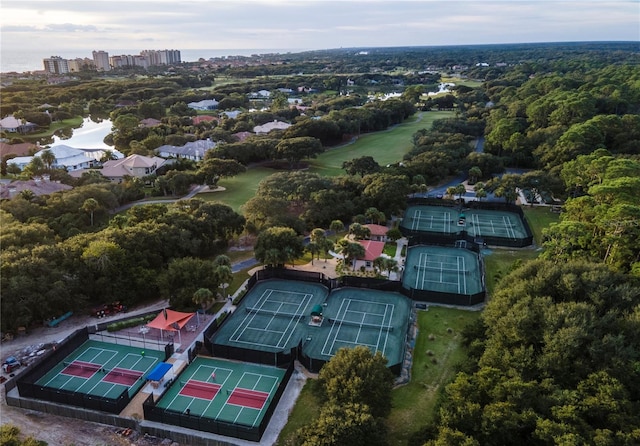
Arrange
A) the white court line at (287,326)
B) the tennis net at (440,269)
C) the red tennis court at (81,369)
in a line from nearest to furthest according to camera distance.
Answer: the red tennis court at (81,369)
the white court line at (287,326)
the tennis net at (440,269)

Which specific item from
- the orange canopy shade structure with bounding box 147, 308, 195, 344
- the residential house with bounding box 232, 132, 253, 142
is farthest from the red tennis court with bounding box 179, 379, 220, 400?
the residential house with bounding box 232, 132, 253, 142

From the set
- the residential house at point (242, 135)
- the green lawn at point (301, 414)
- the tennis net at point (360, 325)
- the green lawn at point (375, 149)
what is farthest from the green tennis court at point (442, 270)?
the residential house at point (242, 135)

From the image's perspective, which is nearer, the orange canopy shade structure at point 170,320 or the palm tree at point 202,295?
the orange canopy shade structure at point 170,320

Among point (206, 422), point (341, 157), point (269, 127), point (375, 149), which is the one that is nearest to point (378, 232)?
point (206, 422)

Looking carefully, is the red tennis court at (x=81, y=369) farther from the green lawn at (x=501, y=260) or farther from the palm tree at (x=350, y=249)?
the green lawn at (x=501, y=260)

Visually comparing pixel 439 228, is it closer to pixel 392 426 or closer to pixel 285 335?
pixel 285 335

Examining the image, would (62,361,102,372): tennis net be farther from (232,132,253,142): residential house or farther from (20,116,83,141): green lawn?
(20,116,83,141): green lawn

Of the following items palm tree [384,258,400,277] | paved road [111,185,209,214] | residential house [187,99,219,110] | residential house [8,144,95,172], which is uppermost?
residential house [187,99,219,110]
